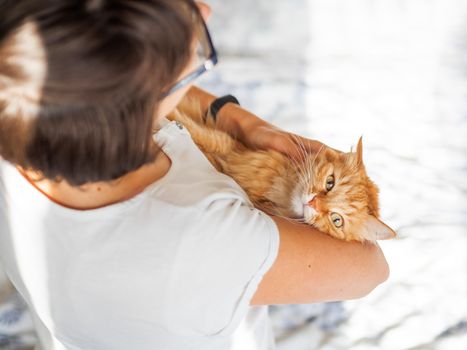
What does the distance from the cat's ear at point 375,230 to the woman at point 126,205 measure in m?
0.10

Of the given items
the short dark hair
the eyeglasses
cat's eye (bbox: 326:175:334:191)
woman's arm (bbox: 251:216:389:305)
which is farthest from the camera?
cat's eye (bbox: 326:175:334:191)

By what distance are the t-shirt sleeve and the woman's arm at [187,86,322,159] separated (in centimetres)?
59

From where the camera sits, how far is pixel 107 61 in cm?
64

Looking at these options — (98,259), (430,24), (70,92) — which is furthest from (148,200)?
(430,24)

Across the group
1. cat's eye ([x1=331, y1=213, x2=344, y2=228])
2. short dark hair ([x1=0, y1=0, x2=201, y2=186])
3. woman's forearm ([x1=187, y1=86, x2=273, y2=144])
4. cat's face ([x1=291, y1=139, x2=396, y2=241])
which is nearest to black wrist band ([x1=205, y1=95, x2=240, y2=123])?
woman's forearm ([x1=187, y1=86, x2=273, y2=144])

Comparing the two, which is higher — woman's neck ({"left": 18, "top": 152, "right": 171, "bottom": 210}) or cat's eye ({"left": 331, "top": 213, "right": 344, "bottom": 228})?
woman's neck ({"left": 18, "top": 152, "right": 171, "bottom": 210})

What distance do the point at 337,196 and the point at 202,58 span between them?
28.7 inches

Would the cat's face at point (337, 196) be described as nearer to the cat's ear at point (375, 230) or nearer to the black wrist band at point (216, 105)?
the cat's ear at point (375, 230)

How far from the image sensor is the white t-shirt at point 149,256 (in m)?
0.88

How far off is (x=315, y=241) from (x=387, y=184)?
2.89 feet

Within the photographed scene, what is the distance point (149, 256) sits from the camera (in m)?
0.88

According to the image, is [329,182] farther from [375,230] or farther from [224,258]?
[224,258]

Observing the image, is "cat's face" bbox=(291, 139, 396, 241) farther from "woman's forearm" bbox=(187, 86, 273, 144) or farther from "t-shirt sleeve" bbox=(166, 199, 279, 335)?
"t-shirt sleeve" bbox=(166, 199, 279, 335)

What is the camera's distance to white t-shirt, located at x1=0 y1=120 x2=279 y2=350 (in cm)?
88
